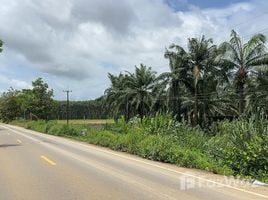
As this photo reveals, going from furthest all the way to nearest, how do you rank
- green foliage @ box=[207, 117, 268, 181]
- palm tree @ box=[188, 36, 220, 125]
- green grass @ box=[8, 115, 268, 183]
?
palm tree @ box=[188, 36, 220, 125] < green grass @ box=[8, 115, 268, 183] < green foliage @ box=[207, 117, 268, 181]

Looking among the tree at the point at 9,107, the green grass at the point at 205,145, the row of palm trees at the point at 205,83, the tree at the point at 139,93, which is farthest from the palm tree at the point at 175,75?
the tree at the point at 9,107

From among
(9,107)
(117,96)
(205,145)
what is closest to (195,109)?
(117,96)

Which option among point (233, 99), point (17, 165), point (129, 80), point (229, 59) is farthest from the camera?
point (129, 80)

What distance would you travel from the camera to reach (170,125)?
24.5m

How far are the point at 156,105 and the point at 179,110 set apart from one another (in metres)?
6.96

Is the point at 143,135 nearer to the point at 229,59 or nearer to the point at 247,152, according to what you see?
the point at 247,152

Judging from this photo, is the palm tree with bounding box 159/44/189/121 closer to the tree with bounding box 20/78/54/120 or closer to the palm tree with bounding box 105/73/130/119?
the palm tree with bounding box 105/73/130/119

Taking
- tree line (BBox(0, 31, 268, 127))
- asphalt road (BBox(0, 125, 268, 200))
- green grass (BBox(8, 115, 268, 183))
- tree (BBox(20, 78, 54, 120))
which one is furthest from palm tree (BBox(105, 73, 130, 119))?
asphalt road (BBox(0, 125, 268, 200))

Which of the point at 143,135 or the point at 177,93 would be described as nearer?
the point at 143,135

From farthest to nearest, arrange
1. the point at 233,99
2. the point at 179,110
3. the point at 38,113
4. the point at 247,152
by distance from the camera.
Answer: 1. the point at 38,113
2. the point at 179,110
3. the point at 233,99
4. the point at 247,152

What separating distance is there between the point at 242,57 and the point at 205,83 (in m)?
11.7

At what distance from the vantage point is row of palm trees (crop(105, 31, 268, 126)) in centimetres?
4341

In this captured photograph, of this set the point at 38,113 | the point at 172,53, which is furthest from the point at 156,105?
the point at 38,113

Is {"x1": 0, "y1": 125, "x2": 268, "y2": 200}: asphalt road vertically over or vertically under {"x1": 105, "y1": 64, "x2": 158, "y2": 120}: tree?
under
